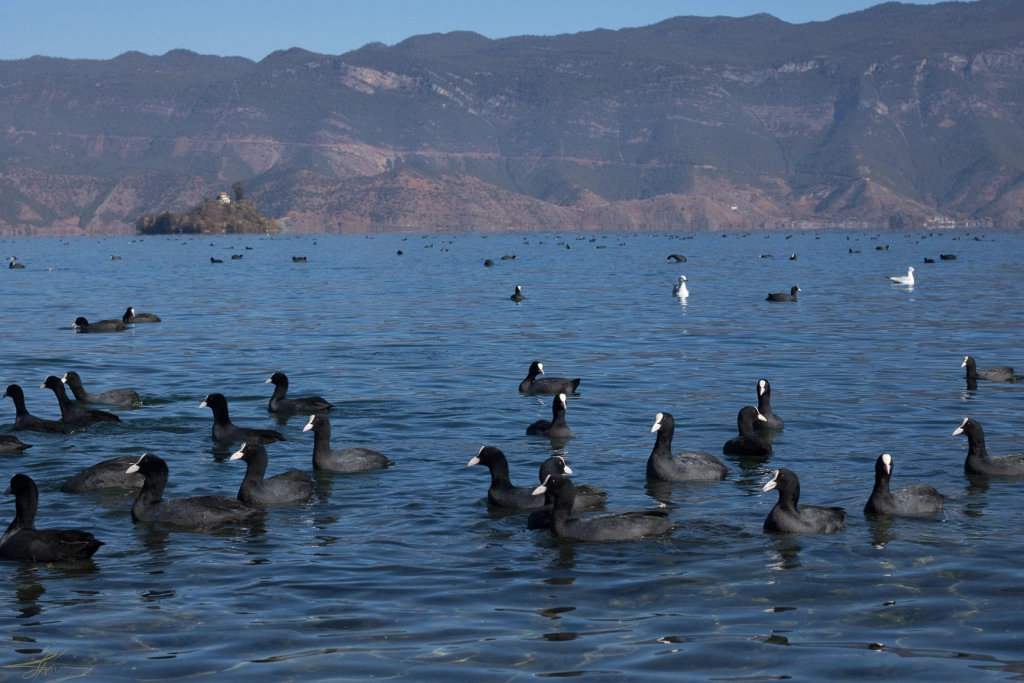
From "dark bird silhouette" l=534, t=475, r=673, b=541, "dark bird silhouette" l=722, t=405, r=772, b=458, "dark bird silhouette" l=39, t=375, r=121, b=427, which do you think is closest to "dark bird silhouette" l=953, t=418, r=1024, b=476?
"dark bird silhouette" l=722, t=405, r=772, b=458

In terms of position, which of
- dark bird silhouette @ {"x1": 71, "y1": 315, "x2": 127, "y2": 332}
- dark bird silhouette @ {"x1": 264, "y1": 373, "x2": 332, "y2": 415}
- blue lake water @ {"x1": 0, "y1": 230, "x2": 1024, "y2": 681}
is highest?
dark bird silhouette @ {"x1": 71, "y1": 315, "x2": 127, "y2": 332}

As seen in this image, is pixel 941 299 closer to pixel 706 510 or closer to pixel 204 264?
pixel 706 510

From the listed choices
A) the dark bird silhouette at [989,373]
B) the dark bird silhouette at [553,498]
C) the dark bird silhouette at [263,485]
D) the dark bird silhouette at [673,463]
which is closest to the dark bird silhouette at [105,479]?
the dark bird silhouette at [263,485]

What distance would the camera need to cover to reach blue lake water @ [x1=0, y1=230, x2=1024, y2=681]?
38.1 feet

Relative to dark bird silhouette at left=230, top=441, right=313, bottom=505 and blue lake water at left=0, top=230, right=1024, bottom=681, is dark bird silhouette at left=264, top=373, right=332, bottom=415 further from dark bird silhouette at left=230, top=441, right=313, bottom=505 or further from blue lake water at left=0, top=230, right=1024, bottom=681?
dark bird silhouette at left=230, top=441, right=313, bottom=505

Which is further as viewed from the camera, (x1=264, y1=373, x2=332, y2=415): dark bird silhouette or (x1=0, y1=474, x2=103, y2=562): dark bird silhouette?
(x1=264, y1=373, x2=332, y2=415): dark bird silhouette

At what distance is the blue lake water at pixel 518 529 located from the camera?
1161 centimetres

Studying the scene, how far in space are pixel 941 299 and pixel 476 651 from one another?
50348 millimetres

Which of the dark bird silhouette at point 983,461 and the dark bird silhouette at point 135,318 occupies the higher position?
the dark bird silhouette at point 135,318

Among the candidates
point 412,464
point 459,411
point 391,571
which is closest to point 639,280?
point 459,411

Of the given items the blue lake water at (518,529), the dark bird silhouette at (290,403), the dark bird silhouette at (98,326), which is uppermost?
the dark bird silhouette at (98,326)

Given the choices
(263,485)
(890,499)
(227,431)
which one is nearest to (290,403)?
(227,431)

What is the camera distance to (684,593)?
13336mm

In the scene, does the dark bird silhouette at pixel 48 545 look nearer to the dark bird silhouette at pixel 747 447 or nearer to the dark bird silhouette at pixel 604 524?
the dark bird silhouette at pixel 604 524
